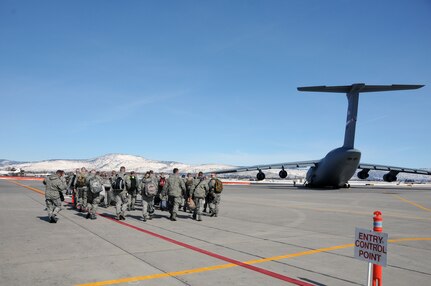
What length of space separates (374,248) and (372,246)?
44 mm

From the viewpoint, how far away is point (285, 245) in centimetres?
868

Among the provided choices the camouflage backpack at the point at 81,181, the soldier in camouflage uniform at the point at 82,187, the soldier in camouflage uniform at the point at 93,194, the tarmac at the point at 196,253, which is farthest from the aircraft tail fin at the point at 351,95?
the soldier in camouflage uniform at the point at 93,194

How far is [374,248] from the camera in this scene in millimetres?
5051

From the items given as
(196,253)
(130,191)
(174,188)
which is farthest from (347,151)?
(196,253)

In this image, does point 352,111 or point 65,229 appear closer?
point 65,229

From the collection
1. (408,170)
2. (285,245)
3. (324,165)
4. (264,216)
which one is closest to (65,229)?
(285,245)

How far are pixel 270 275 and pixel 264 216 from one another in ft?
28.3

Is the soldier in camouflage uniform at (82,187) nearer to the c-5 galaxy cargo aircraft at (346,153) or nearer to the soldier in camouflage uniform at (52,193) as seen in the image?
the soldier in camouflage uniform at (52,193)

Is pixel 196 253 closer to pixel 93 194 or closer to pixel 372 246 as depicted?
pixel 372 246

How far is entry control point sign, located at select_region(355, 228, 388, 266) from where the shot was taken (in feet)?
16.0

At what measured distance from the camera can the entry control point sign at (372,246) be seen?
4.86 meters

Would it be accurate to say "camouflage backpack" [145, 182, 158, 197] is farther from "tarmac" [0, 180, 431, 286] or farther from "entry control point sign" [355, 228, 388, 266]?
"entry control point sign" [355, 228, 388, 266]

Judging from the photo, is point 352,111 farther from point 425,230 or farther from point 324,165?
Answer: point 425,230

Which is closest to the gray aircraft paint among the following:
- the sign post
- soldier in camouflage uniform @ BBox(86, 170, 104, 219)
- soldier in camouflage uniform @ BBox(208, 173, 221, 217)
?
soldier in camouflage uniform @ BBox(208, 173, 221, 217)
